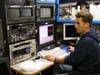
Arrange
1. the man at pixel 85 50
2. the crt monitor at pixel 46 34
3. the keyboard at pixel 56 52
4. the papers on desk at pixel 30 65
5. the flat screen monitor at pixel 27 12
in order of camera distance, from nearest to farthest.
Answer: the man at pixel 85 50 → the papers on desk at pixel 30 65 → the flat screen monitor at pixel 27 12 → the keyboard at pixel 56 52 → the crt monitor at pixel 46 34

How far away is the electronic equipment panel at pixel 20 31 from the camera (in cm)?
206

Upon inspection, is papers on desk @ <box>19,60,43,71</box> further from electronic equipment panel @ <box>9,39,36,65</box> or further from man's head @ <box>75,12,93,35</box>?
man's head @ <box>75,12,93,35</box>

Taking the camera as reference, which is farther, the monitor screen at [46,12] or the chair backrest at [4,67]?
the monitor screen at [46,12]

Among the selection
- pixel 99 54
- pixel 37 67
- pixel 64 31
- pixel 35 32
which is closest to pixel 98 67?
pixel 99 54

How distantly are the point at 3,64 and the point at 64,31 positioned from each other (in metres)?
1.42

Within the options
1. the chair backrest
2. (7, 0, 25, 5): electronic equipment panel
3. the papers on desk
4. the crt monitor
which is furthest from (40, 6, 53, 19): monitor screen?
the chair backrest

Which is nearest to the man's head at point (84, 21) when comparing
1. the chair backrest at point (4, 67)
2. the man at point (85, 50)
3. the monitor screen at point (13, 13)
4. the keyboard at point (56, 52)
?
the man at point (85, 50)

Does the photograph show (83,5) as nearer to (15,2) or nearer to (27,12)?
(27,12)

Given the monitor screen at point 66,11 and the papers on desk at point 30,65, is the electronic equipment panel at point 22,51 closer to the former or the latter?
the papers on desk at point 30,65

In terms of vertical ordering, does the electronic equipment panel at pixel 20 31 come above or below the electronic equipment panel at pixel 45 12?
below

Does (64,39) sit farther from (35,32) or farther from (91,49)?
(91,49)

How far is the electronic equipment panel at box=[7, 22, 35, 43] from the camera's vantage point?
2.06 metres

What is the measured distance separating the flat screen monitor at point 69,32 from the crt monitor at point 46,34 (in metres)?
0.27

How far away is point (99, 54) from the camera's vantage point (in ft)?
6.73
